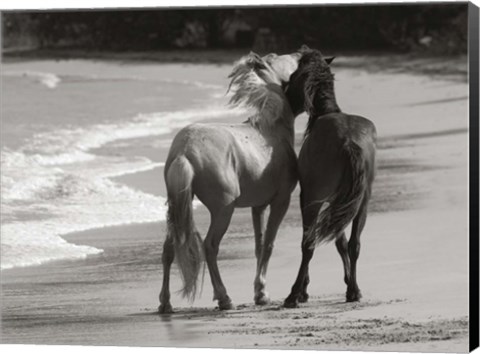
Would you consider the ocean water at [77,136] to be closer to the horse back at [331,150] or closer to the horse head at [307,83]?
the horse head at [307,83]

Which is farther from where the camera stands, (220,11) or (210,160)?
(220,11)

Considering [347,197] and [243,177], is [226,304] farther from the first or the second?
[347,197]

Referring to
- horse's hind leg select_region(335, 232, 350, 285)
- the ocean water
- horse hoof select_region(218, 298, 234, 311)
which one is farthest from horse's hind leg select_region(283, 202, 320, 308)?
the ocean water

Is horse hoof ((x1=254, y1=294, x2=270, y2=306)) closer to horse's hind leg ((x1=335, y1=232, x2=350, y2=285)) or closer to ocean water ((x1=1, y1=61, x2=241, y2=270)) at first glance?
horse's hind leg ((x1=335, y1=232, x2=350, y2=285))

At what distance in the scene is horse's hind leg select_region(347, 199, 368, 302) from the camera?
6051 mm

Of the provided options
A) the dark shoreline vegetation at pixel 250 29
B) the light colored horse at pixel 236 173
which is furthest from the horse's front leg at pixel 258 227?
the dark shoreline vegetation at pixel 250 29

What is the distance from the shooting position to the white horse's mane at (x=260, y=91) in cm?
610

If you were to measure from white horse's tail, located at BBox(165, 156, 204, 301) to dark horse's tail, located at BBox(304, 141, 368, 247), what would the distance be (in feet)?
1.74

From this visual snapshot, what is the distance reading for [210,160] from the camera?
5.89 m

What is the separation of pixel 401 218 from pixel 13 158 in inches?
72.9

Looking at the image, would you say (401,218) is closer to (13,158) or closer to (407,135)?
(407,135)

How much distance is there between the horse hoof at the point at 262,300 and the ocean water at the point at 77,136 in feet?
2.03

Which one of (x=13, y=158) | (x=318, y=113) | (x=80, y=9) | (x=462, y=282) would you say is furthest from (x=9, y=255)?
(x=462, y=282)

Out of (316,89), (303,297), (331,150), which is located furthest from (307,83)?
(303,297)
